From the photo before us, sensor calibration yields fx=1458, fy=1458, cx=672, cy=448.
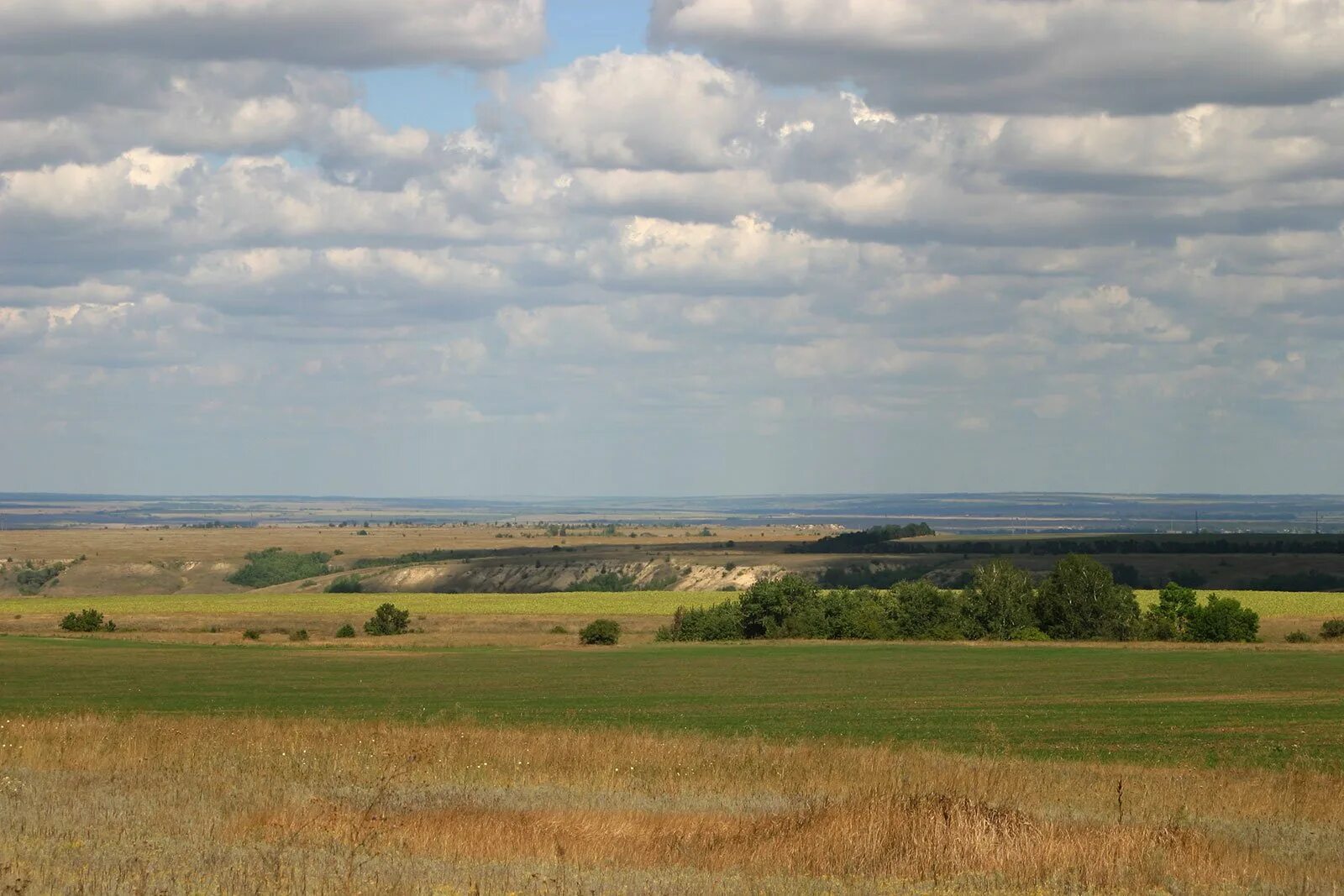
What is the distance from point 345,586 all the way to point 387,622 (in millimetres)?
67147

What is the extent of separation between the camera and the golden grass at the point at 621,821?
15.0 metres

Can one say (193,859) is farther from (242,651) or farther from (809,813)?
(242,651)

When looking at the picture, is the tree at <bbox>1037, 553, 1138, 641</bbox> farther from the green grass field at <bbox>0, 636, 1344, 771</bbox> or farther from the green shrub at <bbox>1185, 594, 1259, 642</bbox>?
the green grass field at <bbox>0, 636, 1344, 771</bbox>

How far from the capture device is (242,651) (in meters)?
88.4

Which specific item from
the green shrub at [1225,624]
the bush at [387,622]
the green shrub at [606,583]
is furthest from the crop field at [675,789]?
the green shrub at [606,583]

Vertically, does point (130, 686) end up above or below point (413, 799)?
below

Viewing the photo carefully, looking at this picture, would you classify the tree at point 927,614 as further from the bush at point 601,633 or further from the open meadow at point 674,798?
the open meadow at point 674,798

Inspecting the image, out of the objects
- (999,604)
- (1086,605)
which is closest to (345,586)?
(999,604)

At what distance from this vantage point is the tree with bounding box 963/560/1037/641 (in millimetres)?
105250

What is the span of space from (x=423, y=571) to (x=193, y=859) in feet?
575

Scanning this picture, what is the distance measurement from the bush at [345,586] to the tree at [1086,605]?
9122cm

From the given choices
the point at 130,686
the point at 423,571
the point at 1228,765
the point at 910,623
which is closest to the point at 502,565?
the point at 423,571

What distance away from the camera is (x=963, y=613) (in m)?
107

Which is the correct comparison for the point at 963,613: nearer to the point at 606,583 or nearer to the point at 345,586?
the point at 606,583
